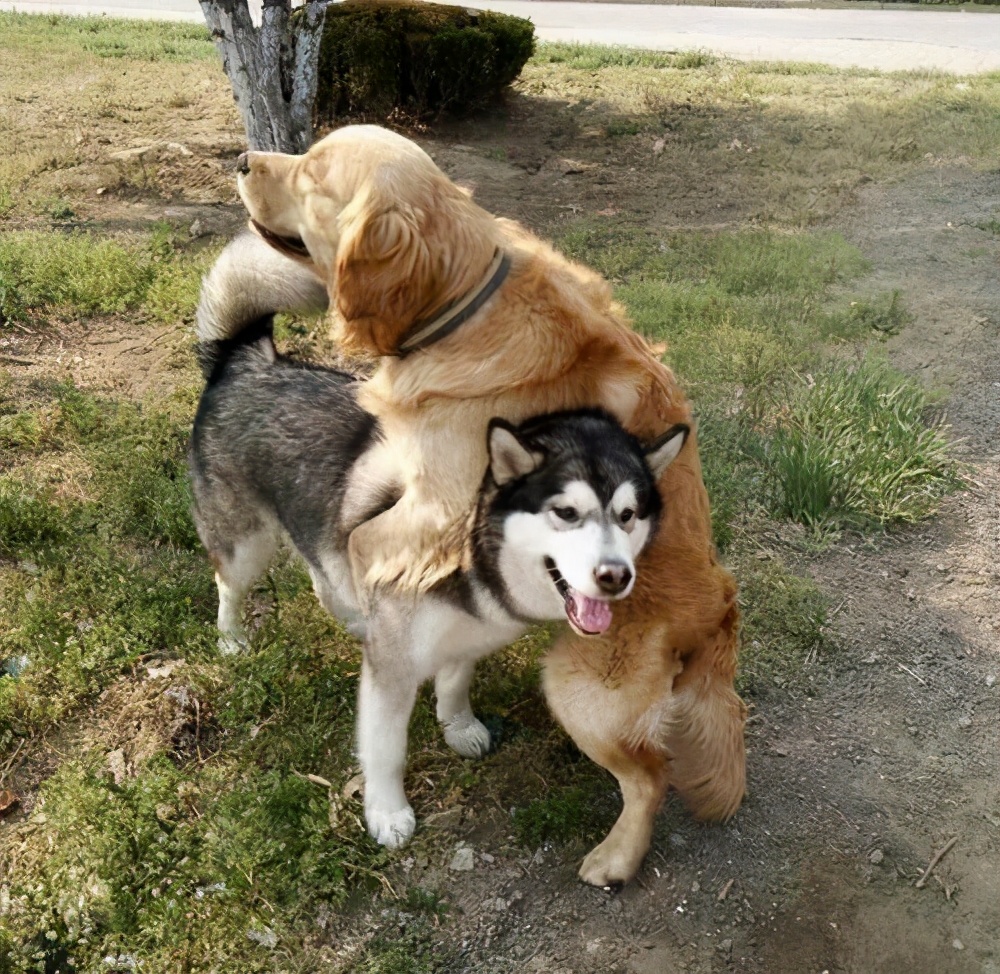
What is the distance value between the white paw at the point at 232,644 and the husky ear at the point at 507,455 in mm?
1649

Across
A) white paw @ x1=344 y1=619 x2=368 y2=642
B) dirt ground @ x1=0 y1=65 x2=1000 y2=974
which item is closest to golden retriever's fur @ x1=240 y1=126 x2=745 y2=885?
dirt ground @ x1=0 y1=65 x2=1000 y2=974

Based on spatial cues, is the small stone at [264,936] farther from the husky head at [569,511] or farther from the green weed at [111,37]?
the green weed at [111,37]

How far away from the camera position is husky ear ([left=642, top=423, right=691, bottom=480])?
277cm

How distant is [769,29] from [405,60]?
8.37 m

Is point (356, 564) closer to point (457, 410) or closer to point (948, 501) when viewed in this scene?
point (457, 410)

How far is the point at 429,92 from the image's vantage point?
962cm

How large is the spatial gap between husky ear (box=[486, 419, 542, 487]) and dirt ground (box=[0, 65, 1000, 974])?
136cm

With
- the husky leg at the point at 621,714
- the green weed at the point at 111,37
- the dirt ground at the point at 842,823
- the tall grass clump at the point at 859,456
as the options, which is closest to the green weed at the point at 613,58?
the green weed at the point at 111,37

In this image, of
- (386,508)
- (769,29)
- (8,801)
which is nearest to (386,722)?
(386,508)

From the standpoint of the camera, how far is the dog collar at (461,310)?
9.14 ft

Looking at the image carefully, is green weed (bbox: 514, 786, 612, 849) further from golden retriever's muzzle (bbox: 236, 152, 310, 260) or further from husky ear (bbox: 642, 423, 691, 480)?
golden retriever's muzzle (bbox: 236, 152, 310, 260)

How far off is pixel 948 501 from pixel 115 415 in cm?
430

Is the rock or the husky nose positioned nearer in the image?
the husky nose

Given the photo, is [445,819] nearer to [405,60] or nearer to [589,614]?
[589,614]
